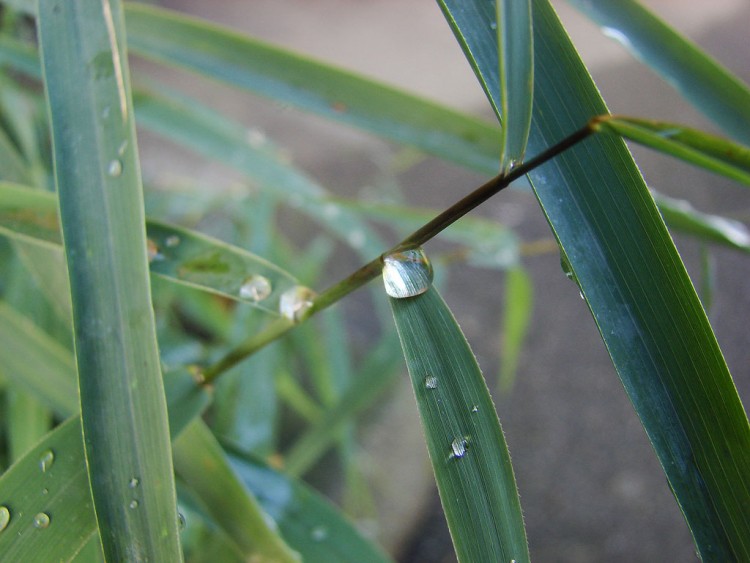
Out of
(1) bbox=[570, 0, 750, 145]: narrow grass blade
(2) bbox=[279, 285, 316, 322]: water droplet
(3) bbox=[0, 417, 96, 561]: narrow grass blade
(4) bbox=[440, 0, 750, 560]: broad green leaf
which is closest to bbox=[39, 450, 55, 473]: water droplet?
(3) bbox=[0, 417, 96, 561]: narrow grass blade

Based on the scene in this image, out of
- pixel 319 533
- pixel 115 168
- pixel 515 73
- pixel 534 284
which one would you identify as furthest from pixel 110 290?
pixel 534 284

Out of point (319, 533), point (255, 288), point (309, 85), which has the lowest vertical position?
point (319, 533)

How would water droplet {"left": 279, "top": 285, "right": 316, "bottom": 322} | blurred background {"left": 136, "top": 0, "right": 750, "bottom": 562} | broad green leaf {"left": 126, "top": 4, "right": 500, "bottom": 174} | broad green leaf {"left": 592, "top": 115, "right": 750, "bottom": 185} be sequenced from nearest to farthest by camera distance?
broad green leaf {"left": 592, "top": 115, "right": 750, "bottom": 185} < water droplet {"left": 279, "top": 285, "right": 316, "bottom": 322} < broad green leaf {"left": 126, "top": 4, "right": 500, "bottom": 174} < blurred background {"left": 136, "top": 0, "right": 750, "bottom": 562}

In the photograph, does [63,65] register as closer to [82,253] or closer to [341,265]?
[82,253]

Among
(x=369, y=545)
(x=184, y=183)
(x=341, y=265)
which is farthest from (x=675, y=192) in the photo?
(x=369, y=545)

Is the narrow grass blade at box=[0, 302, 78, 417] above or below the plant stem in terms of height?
above

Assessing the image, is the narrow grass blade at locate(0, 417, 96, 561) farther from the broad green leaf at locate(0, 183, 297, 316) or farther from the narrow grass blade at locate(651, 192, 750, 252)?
the narrow grass blade at locate(651, 192, 750, 252)

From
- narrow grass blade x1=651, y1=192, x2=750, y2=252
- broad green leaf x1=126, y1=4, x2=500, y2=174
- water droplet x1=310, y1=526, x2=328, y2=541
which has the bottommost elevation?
water droplet x1=310, y1=526, x2=328, y2=541

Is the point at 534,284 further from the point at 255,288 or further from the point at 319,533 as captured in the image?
the point at 255,288
